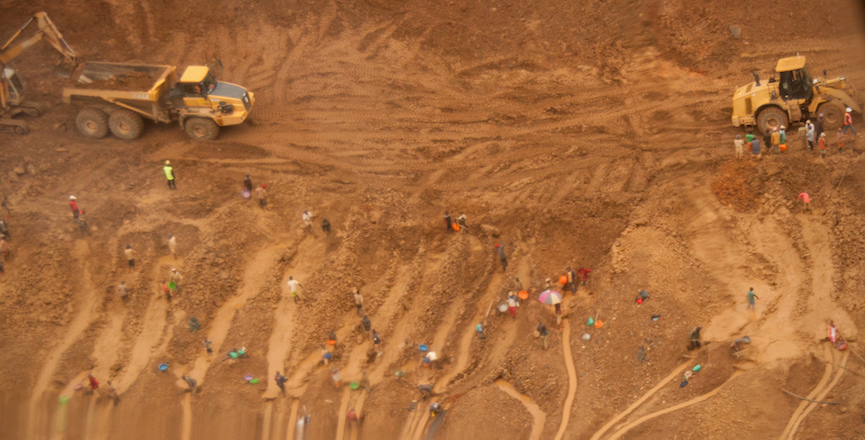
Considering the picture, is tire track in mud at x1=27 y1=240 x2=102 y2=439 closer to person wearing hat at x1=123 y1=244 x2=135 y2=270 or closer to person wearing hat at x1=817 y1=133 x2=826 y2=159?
person wearing hat at x1=123 y1=244 x2=135 y2=270

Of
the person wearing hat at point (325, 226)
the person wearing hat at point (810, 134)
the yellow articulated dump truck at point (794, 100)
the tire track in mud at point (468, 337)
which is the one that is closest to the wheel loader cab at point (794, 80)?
the yellow articulated dump truck at point (794, 100)

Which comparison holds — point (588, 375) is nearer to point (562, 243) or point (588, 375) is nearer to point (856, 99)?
point (562, 243)

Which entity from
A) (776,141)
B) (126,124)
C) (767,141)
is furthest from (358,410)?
(776,141)

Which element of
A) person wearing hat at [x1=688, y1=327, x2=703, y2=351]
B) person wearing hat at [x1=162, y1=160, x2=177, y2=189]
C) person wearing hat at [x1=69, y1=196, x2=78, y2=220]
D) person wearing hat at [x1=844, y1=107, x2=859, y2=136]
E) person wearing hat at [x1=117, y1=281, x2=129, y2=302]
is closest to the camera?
person wearing hat at [x1=688, y1=327, x2=703, y2=351]

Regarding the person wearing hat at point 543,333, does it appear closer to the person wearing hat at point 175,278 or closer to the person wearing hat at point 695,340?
the person wearing hat at point 695,340

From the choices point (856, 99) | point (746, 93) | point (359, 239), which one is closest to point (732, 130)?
point (746, 93)

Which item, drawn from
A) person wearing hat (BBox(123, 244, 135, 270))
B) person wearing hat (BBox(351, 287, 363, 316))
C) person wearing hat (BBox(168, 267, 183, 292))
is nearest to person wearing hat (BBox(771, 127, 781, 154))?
person wearing hat (BBox(351, 287, 363, 316))
